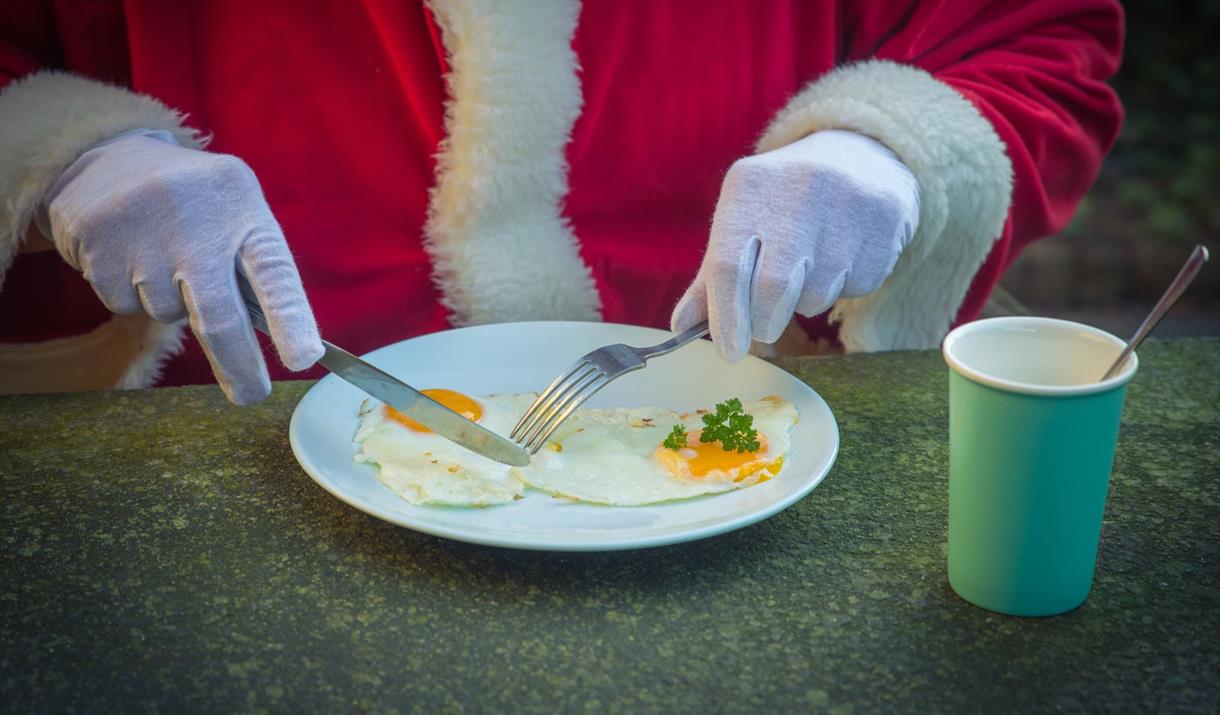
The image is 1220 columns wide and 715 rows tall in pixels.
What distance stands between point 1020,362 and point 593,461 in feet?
1.34

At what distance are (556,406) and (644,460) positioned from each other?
0.10 m

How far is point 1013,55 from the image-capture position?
1.48 metres

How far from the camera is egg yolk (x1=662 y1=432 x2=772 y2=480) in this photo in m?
1.00

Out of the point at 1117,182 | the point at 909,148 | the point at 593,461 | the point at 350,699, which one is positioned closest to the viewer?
the point at 350,699

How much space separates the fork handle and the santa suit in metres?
0.33

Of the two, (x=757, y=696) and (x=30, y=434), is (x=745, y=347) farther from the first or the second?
(x=30, y=434)

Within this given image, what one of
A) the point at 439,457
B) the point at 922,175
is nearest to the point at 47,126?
the point at 439,457

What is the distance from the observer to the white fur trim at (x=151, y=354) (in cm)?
141

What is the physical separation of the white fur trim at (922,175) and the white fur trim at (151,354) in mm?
848

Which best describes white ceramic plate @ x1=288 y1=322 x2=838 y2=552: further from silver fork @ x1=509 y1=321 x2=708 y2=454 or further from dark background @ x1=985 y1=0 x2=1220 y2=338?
dark background @ x1=985 y1=0 x2=1220 y2=338

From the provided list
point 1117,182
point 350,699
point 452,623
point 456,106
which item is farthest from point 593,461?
point 1117,182

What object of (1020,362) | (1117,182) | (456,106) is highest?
(456,106)

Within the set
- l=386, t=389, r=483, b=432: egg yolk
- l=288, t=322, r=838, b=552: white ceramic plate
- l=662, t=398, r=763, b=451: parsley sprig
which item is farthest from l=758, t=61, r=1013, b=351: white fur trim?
l=386, t=389, r=483, b=432: egg yolk

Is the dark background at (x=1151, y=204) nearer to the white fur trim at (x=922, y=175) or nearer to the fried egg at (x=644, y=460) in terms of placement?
the white fur trim at (x=922, y=175)
